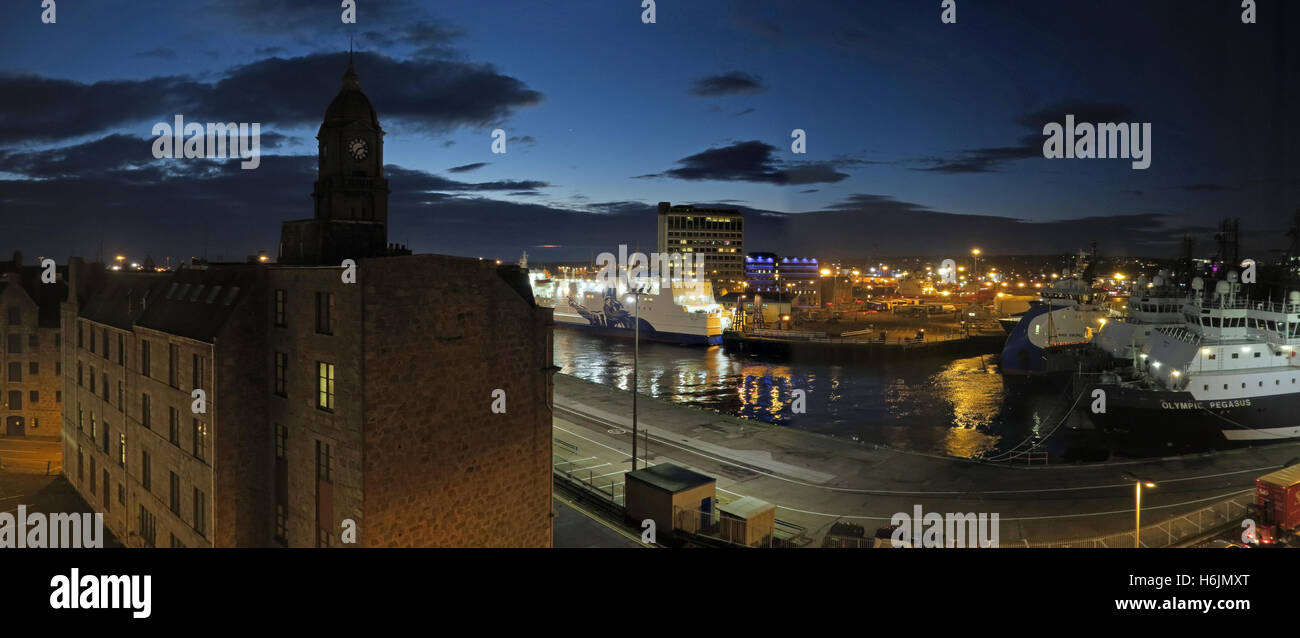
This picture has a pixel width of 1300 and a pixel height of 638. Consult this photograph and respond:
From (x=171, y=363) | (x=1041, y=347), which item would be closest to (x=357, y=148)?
(x=171, y=363)

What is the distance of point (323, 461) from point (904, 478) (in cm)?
2083

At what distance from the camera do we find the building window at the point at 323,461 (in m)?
16.2

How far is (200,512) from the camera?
1867 cm

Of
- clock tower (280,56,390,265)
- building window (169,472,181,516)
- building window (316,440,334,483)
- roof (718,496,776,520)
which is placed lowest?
roof (718,496,776,520)

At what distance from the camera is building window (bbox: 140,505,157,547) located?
21.4 meters

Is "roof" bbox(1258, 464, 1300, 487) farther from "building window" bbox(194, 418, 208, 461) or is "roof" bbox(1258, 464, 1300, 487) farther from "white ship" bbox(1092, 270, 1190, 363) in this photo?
"white ship" bbox(1092, 270, 1190, 363)

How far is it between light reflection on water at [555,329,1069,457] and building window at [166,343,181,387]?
36918mm

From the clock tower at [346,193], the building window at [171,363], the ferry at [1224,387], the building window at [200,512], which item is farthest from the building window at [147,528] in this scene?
the ferry at [1224,387]

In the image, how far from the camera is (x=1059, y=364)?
64312 mm

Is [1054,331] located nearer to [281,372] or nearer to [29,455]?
[281,372]

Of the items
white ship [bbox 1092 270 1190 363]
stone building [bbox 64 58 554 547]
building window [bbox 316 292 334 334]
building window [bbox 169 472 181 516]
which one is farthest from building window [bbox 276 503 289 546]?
white ship [bbox 1092 270 1190 363]

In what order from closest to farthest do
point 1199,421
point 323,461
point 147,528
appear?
point 323,461 < point 147,528 < point 1199,421

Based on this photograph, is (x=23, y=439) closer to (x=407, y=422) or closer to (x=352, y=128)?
(x=352, y=128)
